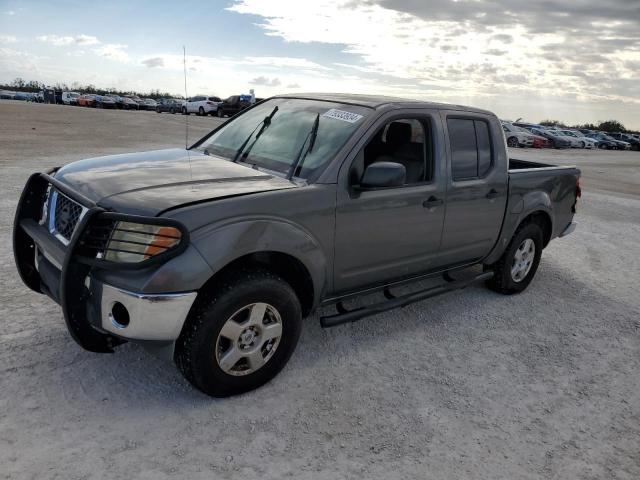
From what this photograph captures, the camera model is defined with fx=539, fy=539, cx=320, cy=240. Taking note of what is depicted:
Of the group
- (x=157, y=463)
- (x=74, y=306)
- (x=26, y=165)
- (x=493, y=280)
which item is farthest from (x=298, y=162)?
(x=26, y=165)

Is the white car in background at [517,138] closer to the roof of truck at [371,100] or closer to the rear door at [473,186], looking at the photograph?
the rear door at [473,186]

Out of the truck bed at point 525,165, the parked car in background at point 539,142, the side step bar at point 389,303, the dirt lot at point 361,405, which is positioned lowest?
the dirt lot at point 361,405

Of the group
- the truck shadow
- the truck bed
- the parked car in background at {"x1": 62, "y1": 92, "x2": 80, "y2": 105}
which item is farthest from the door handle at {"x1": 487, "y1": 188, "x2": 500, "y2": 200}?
the parked car in background at {"x1": 62, "y1": 92, "x2": 80, "y2": 105}

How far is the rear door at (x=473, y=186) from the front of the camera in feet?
14.5

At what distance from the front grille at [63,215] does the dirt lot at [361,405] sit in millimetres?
849

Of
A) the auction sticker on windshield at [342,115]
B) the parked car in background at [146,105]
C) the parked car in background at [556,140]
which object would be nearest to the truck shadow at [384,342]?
the auction sticker on windshield at [342,115]

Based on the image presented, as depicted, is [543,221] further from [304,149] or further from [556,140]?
[556,140]

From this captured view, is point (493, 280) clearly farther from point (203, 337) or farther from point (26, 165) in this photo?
point (26, 165)

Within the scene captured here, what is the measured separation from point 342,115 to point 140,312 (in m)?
2.05

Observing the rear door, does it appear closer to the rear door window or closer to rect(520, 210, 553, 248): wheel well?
the rear door window

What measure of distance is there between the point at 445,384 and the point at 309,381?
3.04 feet

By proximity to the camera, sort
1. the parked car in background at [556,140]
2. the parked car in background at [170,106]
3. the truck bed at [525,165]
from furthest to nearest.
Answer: the parked car in background at [170,106]
the parked car in background at [556,140]
the truck bed at [525,165]

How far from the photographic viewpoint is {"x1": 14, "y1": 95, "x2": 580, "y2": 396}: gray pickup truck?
2.86m

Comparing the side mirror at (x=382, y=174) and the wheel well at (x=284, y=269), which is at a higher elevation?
the side mirror at (x=382, y=174)
